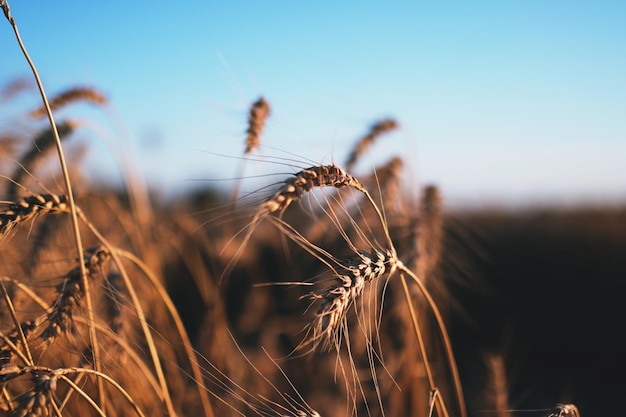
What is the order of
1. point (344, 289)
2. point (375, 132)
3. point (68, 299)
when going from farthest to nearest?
point (375, 132) < point (68, 299) < point (344, 289)

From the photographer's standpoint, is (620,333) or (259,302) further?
(620,333)

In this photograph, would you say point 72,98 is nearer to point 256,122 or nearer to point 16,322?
point 256,122

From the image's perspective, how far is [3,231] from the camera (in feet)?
4.11

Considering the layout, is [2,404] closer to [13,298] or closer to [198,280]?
[13,298]

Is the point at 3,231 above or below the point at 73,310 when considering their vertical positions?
above

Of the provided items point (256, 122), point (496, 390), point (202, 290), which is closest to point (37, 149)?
point (256, 122)

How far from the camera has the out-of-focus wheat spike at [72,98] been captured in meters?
2.21

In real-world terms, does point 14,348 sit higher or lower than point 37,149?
lower

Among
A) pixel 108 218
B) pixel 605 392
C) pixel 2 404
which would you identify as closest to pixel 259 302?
pixel 108 218

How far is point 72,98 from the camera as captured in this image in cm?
231

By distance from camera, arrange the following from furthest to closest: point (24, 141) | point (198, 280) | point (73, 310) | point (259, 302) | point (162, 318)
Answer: point (259, 302) → point (198, 280) → point (162, 318) → point (24, 141) → point (73, 310)

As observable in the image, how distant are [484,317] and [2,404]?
613 centimetres

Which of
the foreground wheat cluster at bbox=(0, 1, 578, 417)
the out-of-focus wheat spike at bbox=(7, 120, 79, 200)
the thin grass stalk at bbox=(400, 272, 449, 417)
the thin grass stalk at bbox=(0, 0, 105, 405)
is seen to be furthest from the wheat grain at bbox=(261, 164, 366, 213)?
the out-of-focus wheat spike at bbox=(7, 120, 79, 200)

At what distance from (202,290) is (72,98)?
6.14 feet
